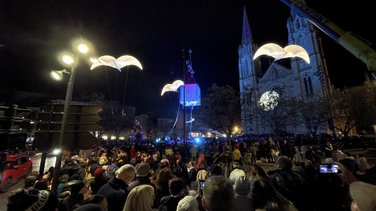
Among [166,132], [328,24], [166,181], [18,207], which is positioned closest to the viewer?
[18,207]

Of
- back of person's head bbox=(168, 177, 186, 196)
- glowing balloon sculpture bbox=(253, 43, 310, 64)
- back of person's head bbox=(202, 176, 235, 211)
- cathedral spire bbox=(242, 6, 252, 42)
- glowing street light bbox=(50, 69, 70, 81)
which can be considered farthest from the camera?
cathedral spire bbox=(242, 6, 252, 42)

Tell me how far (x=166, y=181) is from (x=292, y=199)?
2.52 meters

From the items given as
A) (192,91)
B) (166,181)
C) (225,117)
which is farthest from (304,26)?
(166,181)

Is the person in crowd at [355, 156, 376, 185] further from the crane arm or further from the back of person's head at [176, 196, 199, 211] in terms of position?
the crane arm

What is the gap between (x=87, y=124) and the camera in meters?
4.84

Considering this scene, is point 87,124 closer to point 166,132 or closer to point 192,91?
point 192,91

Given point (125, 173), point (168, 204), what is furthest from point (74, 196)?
point (168, 204)

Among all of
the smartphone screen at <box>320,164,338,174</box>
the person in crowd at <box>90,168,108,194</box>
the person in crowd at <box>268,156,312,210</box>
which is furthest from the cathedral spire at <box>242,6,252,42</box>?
the person in crowd at <box>90,168,108,194</box>

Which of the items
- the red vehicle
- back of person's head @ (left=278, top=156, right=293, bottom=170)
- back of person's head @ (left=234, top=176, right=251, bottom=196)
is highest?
back of person's head @ (left=278, top=156, right=293, bottom=170)

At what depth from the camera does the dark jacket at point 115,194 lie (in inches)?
126

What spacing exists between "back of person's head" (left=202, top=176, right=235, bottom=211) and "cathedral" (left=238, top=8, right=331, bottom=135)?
32250mm

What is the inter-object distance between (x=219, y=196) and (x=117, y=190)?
2.19m

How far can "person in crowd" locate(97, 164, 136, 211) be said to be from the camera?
3.19 meters

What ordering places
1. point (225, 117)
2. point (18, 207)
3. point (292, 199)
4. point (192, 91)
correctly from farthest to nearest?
1. point (225, 117)
2. point (192, 91)
3. point (292, 199)
4. point (18, 207)
